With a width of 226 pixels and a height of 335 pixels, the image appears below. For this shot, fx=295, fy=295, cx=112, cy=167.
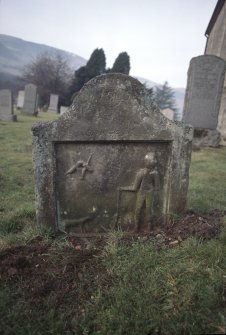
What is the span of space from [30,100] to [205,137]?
13948 mm

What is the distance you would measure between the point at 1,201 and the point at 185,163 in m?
3.02

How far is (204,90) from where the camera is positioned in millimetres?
10656

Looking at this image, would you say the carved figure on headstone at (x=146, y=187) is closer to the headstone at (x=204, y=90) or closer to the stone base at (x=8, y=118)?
the headstone at (x=204, y=90)

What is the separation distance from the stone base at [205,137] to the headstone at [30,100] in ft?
44.2

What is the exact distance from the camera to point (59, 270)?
2785 millimetres

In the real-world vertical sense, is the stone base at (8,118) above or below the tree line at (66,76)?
below

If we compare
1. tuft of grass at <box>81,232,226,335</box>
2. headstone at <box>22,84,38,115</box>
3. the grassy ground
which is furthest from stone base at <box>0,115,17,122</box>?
tuft of grass at <box>81,232,226,335</box>

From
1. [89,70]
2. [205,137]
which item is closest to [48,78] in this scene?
[89,70]

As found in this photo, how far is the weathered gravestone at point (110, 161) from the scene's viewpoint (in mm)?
3357

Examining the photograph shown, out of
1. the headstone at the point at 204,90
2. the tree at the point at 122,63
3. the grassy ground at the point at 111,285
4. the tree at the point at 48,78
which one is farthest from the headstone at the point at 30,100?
the tree at the point at 122,63

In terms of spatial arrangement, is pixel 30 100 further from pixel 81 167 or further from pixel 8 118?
pixel 81 167

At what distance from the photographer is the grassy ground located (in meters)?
2.19

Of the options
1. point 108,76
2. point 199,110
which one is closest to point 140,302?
point 108,76

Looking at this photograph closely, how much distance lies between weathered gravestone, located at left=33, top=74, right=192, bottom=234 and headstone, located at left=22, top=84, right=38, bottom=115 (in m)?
18.2
